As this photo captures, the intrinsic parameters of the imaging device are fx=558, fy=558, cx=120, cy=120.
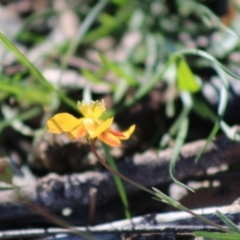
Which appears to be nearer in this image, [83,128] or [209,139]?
[83,128]

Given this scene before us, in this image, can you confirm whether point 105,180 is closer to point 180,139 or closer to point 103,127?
point 180,139

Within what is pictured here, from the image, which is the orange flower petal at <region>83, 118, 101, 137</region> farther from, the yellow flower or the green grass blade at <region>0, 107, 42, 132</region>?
the green grass blade at <region>0, 107, 42, 132</region>

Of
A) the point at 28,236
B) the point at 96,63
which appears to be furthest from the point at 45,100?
the point at 28,236

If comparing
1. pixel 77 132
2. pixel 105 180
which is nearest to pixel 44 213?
pixel 105 180

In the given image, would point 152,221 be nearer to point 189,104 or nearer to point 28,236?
point 28,236

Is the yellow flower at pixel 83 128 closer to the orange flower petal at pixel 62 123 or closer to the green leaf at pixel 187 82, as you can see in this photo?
the orange flower petal at pixel 62 123

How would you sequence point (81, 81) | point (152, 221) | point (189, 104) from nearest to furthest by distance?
1. point (152, 221)
2. point (189, 104)
3. point (81, 81)
